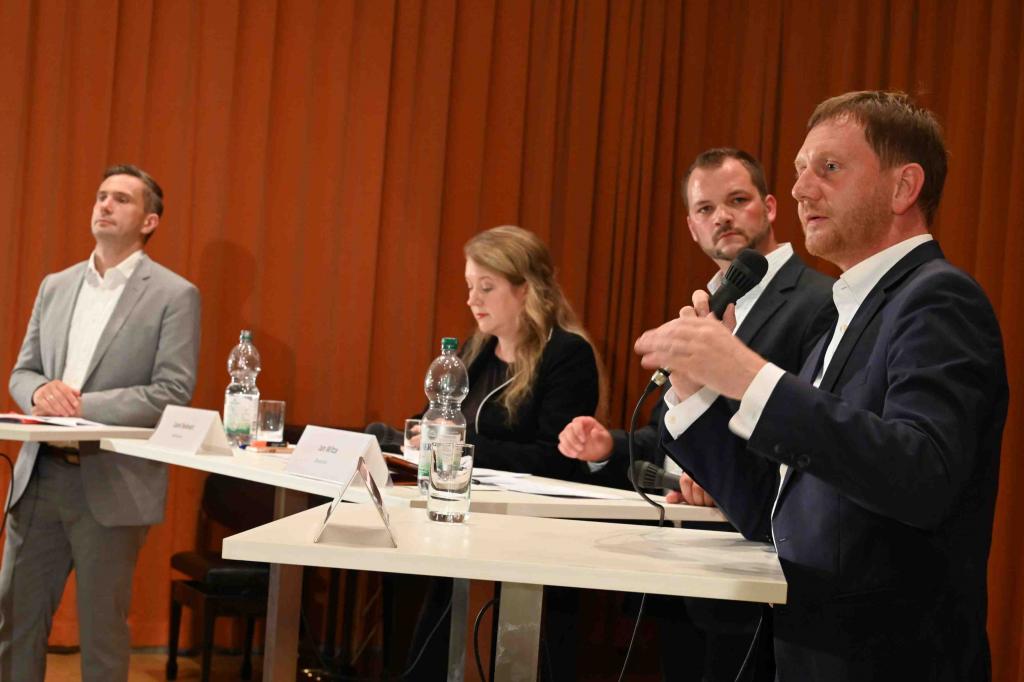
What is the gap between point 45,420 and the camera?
3412 mm

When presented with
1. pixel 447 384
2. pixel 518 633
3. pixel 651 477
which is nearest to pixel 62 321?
pixel 447 384

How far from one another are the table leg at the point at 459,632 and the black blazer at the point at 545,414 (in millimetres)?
1694

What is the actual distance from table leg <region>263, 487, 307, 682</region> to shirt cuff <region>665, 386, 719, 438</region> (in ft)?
2.29

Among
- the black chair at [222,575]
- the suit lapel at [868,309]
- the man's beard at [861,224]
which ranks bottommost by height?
the black chair at [222,575]

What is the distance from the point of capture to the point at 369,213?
482cm

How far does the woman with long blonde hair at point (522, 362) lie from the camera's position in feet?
11.6

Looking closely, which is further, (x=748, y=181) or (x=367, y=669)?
(x=367, y=669)

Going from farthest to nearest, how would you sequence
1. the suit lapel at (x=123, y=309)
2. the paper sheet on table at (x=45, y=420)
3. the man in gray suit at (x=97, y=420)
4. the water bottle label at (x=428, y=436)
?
1. the suit lapel at (x=123, y=309)
2. the man in gray suit at (x=97, y=420)
3. the paper sheet on table at (x=45, y=420)
4. the water bottle label at (x=428, y=436)

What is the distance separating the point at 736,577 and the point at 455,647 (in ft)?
1.77

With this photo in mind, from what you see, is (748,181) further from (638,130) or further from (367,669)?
(367,669)

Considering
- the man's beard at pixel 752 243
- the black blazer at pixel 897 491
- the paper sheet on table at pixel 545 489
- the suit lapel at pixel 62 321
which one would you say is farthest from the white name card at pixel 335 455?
the suit lapel at pixel 62 321

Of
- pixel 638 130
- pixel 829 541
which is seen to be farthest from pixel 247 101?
pixel 829 541

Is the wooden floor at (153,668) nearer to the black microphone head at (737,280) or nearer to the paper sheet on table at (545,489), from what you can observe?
the paper sheet on table at (545,489)

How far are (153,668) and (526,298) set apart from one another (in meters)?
2.17
